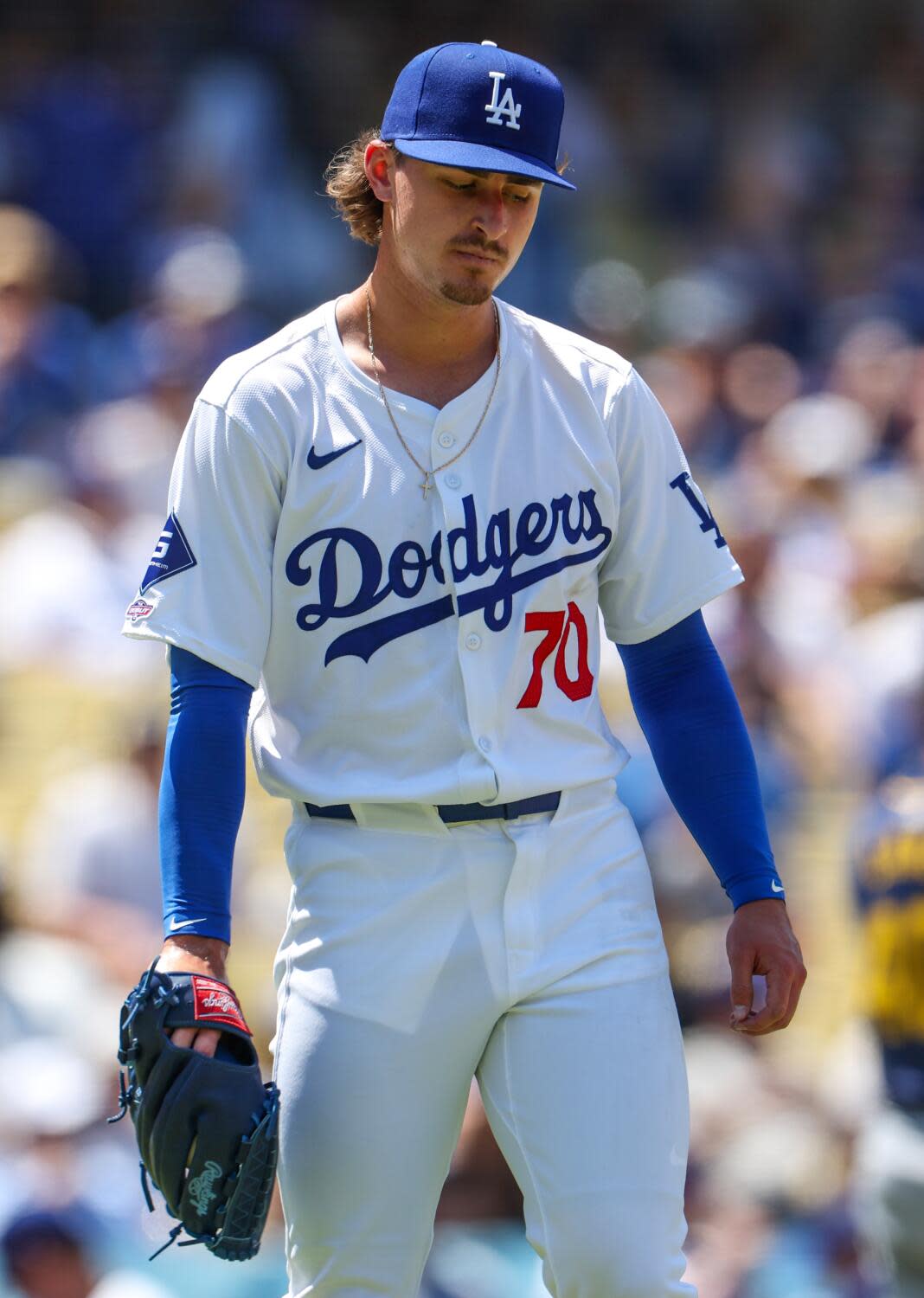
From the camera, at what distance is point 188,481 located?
107 inches

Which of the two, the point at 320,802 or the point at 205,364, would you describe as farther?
the point at 205,364

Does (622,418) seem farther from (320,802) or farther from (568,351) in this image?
(320,802)

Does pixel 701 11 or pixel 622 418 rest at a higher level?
pixel 701 11

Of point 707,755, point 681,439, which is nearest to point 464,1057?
point 707,755

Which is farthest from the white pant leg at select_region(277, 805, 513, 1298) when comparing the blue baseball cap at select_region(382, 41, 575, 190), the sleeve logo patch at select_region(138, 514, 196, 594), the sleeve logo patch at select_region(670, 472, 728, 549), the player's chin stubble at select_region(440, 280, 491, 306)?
the blue baseball cap at select_region(382, 41, 575, 190)

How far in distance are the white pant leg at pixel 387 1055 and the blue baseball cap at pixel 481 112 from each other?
2.94ft

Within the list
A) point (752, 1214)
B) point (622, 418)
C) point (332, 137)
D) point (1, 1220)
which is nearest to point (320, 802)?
point (622, 418)

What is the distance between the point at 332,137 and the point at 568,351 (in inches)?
310

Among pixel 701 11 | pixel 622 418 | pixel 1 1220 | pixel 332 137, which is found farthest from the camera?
pixel 701 11

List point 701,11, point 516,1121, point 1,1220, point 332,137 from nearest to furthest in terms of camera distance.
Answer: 1. point 516,1121
2. point 1,1220
3. point 332,137
4. point 701,11

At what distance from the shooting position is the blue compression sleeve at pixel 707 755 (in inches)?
112

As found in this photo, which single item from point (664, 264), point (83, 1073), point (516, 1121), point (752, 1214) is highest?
point (664, 264)

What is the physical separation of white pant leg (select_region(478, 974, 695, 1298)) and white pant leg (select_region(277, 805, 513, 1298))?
0.07m

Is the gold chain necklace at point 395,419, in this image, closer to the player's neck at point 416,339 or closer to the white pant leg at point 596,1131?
the player's neck at point 416,339
